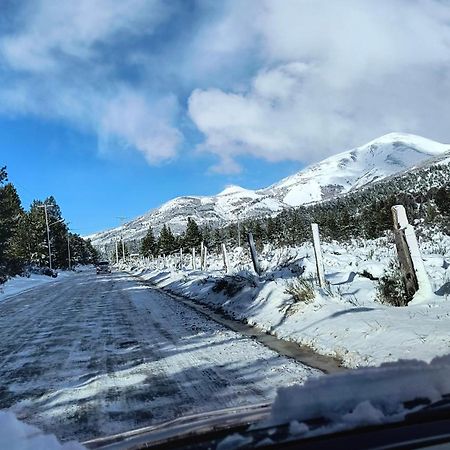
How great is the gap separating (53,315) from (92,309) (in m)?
1.35

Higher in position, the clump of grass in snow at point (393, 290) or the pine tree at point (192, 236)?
the pine tree at point (192, 236)

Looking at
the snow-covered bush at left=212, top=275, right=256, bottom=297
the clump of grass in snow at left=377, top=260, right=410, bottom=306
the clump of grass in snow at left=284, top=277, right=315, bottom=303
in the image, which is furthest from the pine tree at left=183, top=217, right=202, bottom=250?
the clump of grass in snow at left=377, top=260, right=410, bottom=306

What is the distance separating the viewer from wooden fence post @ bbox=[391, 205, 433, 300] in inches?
334

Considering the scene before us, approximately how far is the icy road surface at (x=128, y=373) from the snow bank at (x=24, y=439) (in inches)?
52.7

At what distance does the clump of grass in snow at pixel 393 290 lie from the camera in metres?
9.16

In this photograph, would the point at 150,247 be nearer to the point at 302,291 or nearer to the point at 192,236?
the point at 192,236

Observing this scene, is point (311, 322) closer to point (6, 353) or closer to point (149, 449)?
point (6, 353)

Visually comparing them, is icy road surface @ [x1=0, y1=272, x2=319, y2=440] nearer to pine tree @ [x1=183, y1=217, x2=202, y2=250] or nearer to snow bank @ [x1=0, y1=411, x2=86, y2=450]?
snow bank @ [x1=0, y1=411, x2=86, y2=450]

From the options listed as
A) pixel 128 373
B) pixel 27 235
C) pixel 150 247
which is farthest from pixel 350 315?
pixel 150 247

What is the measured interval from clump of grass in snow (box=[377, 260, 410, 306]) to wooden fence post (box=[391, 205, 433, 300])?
31 centimetres

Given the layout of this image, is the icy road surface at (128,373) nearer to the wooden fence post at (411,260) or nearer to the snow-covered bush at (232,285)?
the wooden fence post at (411,260)

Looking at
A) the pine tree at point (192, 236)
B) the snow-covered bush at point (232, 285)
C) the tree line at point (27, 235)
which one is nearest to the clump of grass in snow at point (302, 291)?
the snow-covered bush at point (232, 285)

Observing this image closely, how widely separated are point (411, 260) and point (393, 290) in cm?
117

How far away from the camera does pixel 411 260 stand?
852 centimetres
